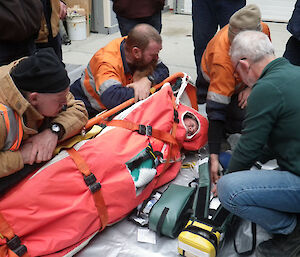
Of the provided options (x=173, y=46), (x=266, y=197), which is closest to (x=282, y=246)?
(x=266, y=197)

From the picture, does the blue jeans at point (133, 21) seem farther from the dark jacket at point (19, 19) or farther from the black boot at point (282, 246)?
the black boot at point (282, 246)

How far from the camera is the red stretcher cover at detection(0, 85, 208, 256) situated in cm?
137

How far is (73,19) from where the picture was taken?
5.34m

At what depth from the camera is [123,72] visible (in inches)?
87.7

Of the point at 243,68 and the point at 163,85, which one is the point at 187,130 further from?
the point at 243,68

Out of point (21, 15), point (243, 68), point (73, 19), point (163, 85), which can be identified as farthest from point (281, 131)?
point (73, 19)

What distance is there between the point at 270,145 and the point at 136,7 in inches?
70.8

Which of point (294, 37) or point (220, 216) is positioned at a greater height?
point (294, 37)

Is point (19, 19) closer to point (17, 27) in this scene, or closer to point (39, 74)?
point (17, 27)

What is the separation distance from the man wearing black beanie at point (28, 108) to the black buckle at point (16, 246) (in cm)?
23

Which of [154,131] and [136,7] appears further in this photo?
[136,7]

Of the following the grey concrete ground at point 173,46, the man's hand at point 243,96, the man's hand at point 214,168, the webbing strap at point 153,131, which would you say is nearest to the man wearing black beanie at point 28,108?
the webbing strap at point 153,131

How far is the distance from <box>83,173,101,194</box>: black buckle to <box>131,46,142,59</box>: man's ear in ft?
3.20

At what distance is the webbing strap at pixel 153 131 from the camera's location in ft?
5.91
